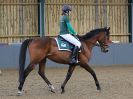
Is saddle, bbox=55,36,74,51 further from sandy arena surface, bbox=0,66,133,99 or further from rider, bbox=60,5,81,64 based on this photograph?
sandy arena surface, bbox=0,66,133,99

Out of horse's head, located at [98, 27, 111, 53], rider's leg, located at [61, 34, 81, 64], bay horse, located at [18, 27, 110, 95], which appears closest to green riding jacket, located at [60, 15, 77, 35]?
rider's leg, located at [61, 34, 81, 64]

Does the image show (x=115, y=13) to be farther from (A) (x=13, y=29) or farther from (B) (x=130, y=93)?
(B) (x=130, y=93)

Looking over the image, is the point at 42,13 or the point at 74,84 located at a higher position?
the point at 42,13

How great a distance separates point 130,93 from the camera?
480 inches

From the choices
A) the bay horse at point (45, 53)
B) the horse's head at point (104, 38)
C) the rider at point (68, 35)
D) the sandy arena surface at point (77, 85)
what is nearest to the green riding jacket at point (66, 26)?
the rider at point (68, 35)

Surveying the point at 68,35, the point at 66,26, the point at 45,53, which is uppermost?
the point at 66,26

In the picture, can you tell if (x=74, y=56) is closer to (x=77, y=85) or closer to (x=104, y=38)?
(x=104, y=38)

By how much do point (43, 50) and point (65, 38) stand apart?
703 millimetres

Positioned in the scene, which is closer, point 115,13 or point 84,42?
point 84,42

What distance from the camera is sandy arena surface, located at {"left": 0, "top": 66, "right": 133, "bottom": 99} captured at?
1184 centimetres

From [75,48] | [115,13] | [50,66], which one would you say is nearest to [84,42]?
[75,48]

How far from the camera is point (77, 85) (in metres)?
14.1

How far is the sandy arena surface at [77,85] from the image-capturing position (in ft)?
38.8

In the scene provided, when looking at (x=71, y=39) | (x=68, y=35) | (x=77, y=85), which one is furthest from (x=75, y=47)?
(x=77, y=85)
